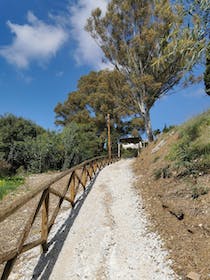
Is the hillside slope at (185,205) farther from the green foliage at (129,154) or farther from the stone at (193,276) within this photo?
the green foliage at (129,154)

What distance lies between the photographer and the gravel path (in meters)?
4.02

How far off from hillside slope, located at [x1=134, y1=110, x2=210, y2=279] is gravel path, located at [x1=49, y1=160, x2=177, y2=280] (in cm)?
26

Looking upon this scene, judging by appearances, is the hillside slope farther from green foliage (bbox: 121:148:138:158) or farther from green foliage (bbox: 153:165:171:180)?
green foliage (bbox: 121:148:138:158)

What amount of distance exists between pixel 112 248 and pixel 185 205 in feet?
6.29

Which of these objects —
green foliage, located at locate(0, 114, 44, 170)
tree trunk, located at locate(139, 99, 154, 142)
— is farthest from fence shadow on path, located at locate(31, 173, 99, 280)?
tree trunk, located at locate(139, 99, 154, 142)

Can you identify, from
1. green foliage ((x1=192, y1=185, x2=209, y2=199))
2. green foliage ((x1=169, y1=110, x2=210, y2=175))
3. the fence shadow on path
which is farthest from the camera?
green foliage ((x1=169, y1=110, x2=210, y2=175))

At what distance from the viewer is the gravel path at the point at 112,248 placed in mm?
4023

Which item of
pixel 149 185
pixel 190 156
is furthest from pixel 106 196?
pixel 190 156

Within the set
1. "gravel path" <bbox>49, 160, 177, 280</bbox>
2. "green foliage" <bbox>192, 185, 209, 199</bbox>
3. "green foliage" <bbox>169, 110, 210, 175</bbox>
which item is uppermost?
"green foliage" <bbox>169, 110, 210, 175</bbox>

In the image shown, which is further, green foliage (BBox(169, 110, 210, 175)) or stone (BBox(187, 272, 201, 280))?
green foliage (BBox(169, 110, 210, 175))

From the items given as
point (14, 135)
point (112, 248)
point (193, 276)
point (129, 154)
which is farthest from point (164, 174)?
point (129, 154)

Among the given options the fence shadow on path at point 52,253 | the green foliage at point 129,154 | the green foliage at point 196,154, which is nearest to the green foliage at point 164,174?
the green foliage at point 196,154

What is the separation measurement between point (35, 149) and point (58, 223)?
1392cm

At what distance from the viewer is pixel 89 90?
34.8 m
